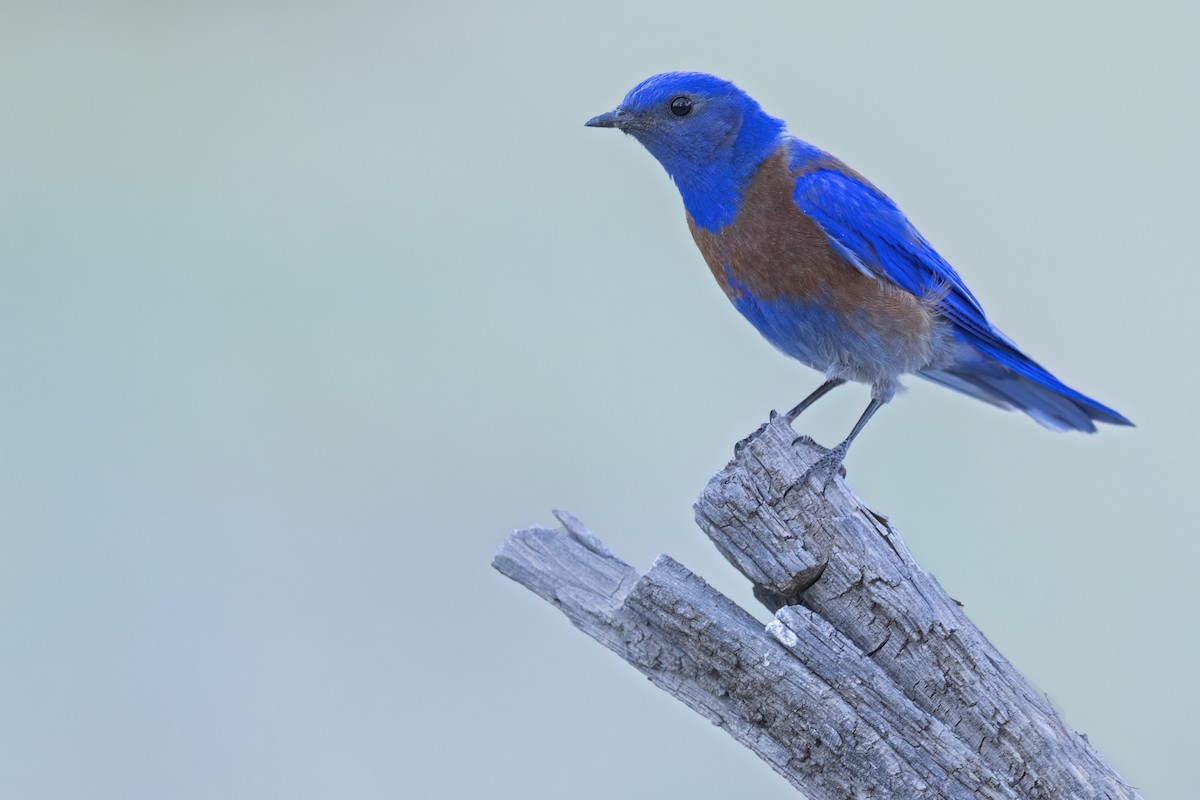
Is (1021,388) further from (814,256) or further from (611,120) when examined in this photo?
(611,120)

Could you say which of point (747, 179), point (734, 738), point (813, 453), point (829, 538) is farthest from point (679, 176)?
point (734, 738)

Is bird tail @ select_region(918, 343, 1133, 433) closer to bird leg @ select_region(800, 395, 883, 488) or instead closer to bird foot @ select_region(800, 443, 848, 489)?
bird leg @ select_region(800, 395, 883, 488)

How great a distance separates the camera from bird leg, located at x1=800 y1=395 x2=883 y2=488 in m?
2.91

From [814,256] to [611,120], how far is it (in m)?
0.82

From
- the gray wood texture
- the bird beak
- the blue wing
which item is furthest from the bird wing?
the gray wood texture

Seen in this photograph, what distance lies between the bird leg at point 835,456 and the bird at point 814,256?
0.06ft

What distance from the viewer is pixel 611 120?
389cm

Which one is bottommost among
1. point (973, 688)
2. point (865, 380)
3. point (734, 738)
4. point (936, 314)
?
point (734, 738)

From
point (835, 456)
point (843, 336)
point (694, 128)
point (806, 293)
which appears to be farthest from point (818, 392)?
point (694, 128)

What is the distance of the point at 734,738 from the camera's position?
2.76 m

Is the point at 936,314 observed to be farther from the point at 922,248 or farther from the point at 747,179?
the point at 747,179

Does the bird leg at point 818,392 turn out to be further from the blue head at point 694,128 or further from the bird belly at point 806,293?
the blue head at point 694,128

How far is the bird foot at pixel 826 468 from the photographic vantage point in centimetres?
290

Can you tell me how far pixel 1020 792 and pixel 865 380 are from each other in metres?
1.59
